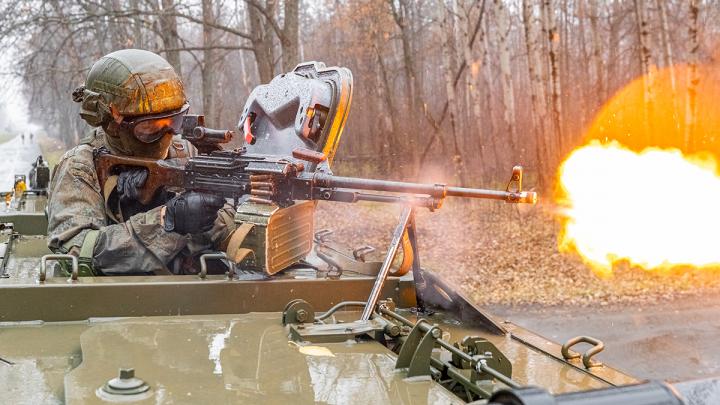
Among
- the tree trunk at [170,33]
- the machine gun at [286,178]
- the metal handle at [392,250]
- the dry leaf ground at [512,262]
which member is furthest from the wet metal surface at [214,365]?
the tree trunk at [170,33]

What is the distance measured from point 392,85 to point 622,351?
2421 cm

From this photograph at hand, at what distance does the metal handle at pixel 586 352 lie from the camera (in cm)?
301

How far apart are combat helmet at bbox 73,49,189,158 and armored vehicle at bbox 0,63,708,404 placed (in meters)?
0.32

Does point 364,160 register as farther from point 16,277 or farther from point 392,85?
point 16,277

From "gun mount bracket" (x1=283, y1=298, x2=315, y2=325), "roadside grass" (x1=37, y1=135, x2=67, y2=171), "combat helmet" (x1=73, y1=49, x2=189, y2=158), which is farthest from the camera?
"roadside grass" (x1=37, y1=135, x2=67, y2=171)

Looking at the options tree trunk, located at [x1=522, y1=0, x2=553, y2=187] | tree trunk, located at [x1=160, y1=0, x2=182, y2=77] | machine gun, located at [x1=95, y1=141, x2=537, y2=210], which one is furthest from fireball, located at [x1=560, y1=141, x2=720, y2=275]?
tree trunk, located at [x1=160, y1=0, x2=182, y2=77]

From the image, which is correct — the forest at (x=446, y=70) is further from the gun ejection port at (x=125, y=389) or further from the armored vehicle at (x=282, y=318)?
the gun ejection port at (x=125, y=389)

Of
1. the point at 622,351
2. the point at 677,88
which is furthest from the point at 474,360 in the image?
the point at 677,88

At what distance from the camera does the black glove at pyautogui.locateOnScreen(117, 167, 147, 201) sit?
453cm

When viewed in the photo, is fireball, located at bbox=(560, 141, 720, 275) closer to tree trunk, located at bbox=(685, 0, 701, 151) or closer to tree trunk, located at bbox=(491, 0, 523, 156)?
tree trunk, located at bbox=(685, 0, 701, 151)

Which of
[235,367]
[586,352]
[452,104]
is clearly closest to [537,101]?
[452,104]

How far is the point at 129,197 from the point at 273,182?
103 cm

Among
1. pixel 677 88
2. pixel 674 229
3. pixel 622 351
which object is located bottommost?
pixel 622 351

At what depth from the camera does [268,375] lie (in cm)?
273
